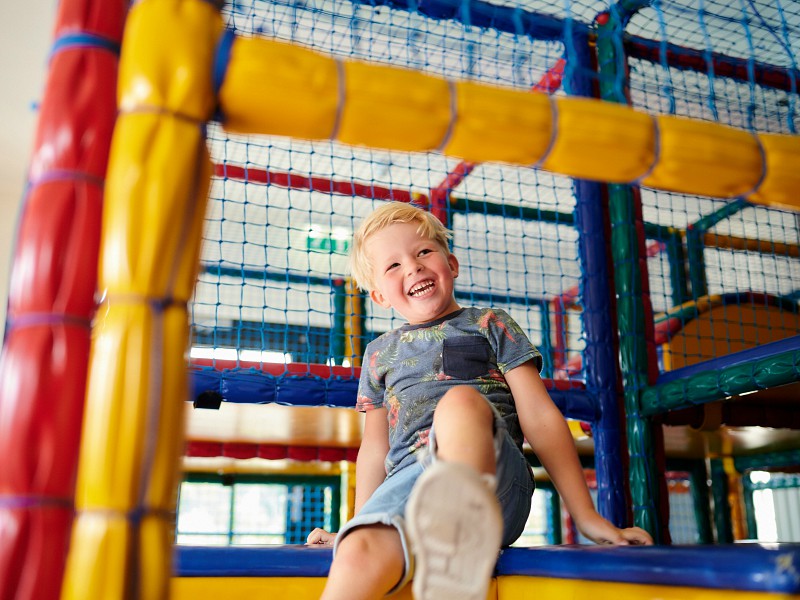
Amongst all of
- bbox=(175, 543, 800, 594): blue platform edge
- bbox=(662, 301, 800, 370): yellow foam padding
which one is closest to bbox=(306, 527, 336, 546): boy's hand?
bbox=(175, 543, 800, 594): blue platform edge

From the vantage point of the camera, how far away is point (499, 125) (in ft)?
2.35

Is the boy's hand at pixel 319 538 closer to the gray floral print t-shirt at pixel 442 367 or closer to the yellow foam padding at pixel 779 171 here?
the gray floral print t-shirt at pixel 442 367

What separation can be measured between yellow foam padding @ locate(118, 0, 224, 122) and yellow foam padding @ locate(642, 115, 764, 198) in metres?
0.48

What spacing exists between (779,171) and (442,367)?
0.47m

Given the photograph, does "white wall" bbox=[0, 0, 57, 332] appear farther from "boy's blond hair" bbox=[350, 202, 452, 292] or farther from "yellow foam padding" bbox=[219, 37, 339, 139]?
"yellow foam padding" bbox=[219, 37, 339, 139]

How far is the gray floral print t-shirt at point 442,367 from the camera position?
932mm

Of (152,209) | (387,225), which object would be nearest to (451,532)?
(152,209)

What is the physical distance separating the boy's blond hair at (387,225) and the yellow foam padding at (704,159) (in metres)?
0.32

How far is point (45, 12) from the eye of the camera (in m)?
2.91

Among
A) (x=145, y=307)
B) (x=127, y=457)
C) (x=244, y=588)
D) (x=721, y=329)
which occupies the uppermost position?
(x=721, y=329)

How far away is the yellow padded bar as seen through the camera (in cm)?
63

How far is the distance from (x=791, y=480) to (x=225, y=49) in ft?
13.6

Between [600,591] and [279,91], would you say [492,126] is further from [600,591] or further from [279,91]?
[600,591]

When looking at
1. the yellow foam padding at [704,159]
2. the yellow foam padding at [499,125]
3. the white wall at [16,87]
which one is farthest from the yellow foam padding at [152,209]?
the white wall at [16,87]
